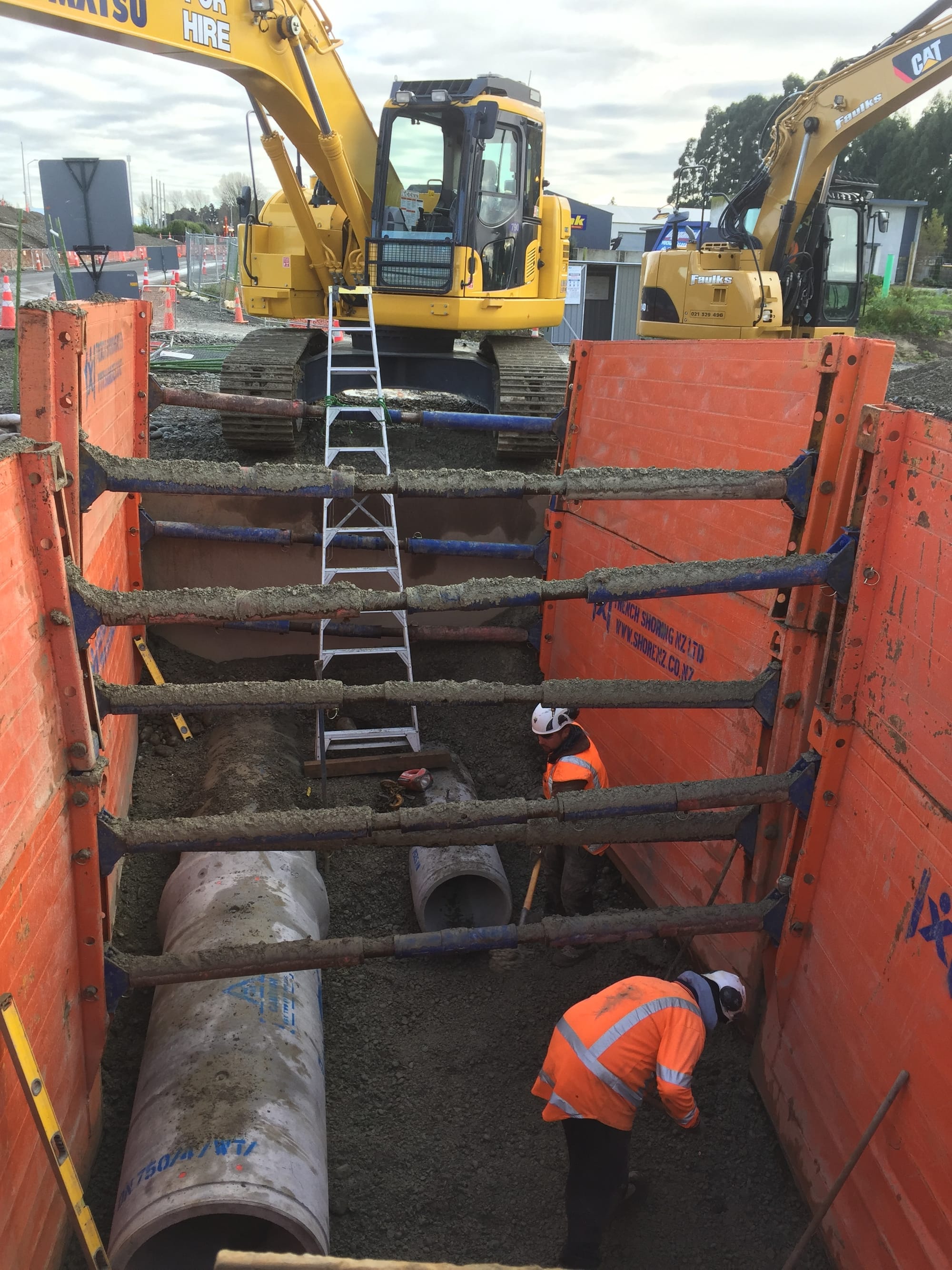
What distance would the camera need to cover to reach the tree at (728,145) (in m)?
46.2

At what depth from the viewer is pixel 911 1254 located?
2857mm

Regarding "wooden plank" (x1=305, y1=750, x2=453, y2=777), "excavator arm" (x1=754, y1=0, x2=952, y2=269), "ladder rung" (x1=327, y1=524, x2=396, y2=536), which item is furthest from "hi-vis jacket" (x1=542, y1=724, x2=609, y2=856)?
"excavator arm" (x1=754, y1=0, x2=952, y2=269)

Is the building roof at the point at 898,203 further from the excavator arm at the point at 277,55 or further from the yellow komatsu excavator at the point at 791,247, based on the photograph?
the excavator arm at the point at 277,55

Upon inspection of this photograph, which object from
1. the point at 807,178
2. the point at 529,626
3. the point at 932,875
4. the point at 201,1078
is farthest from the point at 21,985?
the point at 807,178

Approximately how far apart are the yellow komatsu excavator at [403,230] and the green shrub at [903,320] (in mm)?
19036

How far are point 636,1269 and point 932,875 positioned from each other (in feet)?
6.52

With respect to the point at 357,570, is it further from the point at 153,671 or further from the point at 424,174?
the point at 424,174

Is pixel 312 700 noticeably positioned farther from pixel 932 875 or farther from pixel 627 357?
pixel 627 357

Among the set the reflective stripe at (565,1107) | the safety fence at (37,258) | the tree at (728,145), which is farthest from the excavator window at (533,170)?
the tree at (728,145)

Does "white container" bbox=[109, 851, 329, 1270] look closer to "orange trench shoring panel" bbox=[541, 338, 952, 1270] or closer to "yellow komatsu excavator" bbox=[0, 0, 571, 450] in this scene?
"orange trench shoring panel" bbox=[541, 338, 952, 1270]

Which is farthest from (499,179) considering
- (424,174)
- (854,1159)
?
(854,1159)

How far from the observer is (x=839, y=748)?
3.56 meters

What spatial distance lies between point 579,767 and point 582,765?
2 cm

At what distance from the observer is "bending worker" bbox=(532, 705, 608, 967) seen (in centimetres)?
505
